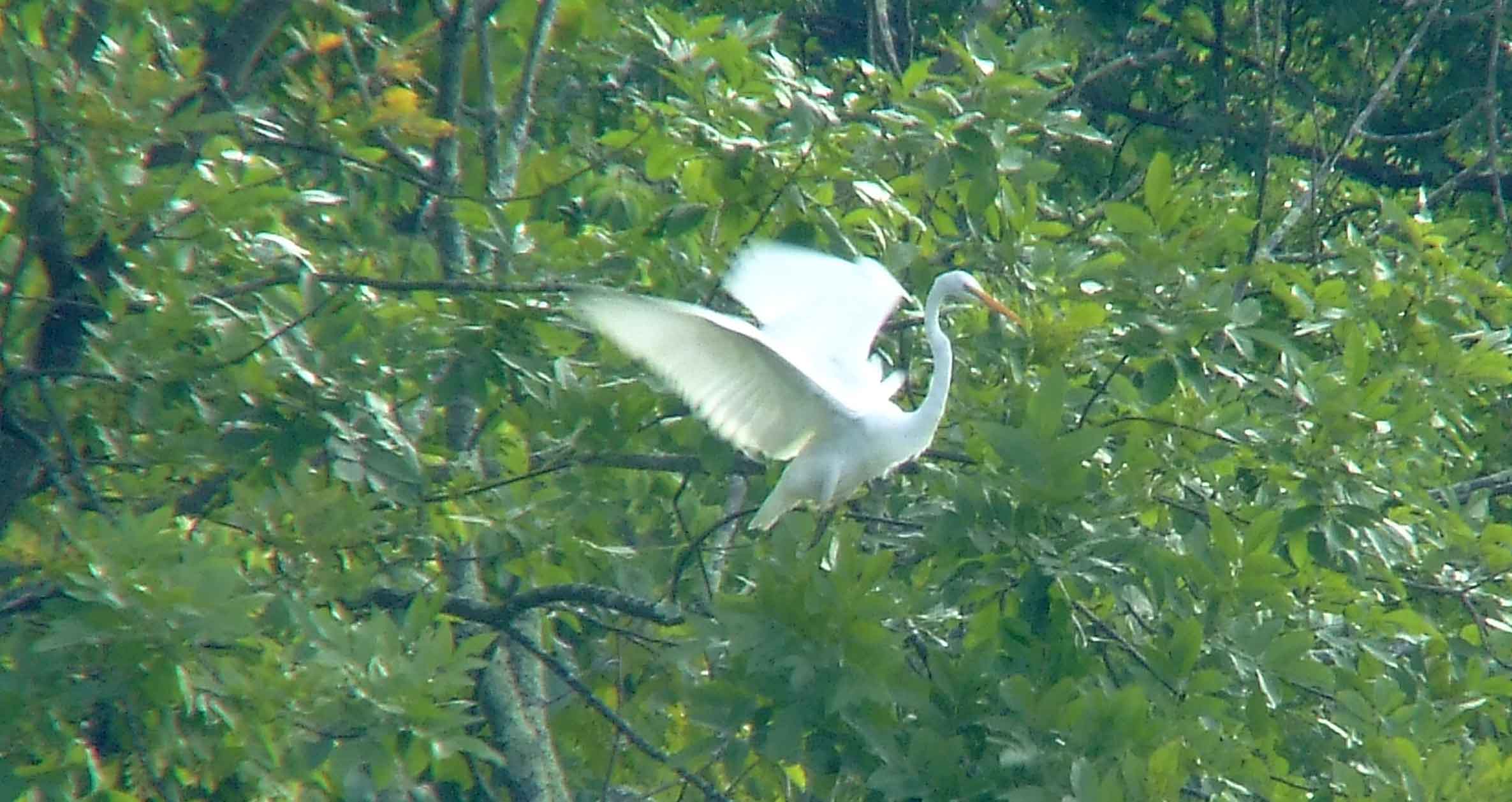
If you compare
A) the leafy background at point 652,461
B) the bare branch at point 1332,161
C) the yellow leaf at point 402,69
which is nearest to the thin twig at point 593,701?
the leafy background at point 652,461

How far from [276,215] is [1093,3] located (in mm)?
4087

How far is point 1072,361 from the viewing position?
4.41m

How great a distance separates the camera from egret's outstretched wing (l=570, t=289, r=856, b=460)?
13.7ft

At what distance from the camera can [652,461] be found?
15.5 feet

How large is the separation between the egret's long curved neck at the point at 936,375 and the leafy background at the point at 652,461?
8 centimetres

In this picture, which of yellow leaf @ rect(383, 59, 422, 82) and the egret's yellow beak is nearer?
the egret's yellow beak

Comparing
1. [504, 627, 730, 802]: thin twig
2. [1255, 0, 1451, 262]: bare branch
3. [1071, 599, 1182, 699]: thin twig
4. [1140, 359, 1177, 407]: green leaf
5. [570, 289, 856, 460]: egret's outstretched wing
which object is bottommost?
[504, 627, 730, 802]: thin twig

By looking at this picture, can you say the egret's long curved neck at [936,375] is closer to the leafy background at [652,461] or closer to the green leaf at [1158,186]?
the leafy background at [652,461]

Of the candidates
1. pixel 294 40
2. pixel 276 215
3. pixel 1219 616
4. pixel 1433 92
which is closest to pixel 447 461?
pixel 276 215

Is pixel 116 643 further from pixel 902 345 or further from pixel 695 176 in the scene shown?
pixel 902 345

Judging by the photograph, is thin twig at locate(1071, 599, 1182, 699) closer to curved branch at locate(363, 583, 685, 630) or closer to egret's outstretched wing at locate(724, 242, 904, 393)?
curved branch at locate(363, 583, 685, 630)

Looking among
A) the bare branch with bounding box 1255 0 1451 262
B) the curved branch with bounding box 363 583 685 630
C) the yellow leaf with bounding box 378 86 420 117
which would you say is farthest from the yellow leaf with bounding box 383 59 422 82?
the bare branch with bounding box 1255 0 1451 262

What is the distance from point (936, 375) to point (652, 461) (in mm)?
745

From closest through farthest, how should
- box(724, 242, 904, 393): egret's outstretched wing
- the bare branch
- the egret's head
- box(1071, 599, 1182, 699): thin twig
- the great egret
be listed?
1. box(1071, 599, 1182, 699): thin twig
2. the great egret
3. the egret's head
4. box(724, 242, 904, 393): egret's outstretched wing
5. the bare branch
